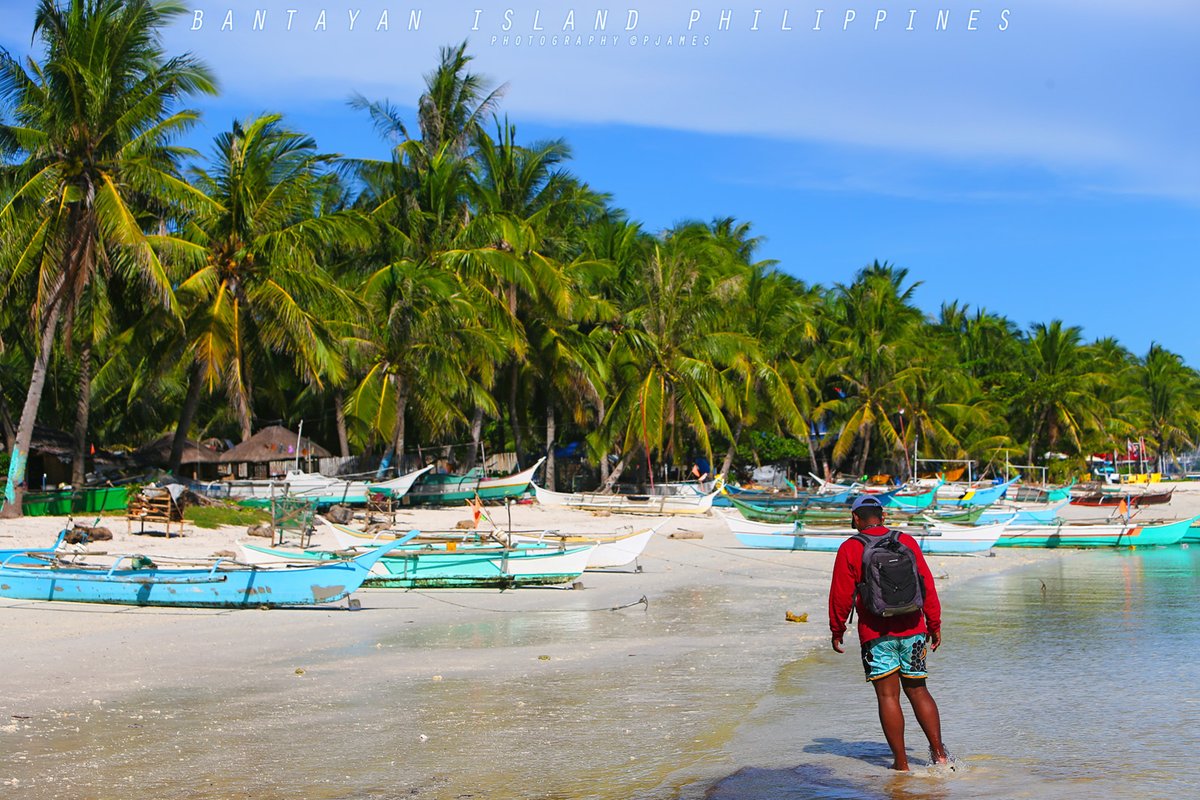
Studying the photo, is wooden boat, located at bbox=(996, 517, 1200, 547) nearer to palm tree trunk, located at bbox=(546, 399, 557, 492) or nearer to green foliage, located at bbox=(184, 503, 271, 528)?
palm tree trunk, located at bbox=(546, 399, 557, 492)

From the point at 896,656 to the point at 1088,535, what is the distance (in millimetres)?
27417

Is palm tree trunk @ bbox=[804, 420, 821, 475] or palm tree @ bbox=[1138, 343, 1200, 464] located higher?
palm tree @ bbox=[1138, 343, 1200, 464]

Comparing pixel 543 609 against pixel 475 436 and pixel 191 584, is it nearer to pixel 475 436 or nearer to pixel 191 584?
pixel 191 584

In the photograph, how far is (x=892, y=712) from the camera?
752cm

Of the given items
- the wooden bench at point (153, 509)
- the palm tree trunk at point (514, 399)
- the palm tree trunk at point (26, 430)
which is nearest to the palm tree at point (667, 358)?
the palm tree trunk at point (514, 399)

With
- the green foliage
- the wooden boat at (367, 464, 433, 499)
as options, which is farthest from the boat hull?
the green foliage

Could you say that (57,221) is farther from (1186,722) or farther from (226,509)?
(1186,722)

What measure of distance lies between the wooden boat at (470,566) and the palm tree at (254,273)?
10762 millimetres

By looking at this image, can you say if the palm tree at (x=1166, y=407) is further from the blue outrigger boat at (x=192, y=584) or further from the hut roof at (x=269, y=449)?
the blue outrigger boat at (x=192, y=584)

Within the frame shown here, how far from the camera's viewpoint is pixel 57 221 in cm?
2361

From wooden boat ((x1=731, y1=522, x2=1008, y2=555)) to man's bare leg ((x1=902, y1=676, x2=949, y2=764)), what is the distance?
66.1ft

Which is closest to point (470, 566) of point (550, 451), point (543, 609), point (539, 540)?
point (543, 609)

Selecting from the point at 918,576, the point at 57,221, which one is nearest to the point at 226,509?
the point at 57,221

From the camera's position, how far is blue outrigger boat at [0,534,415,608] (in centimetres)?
1534
